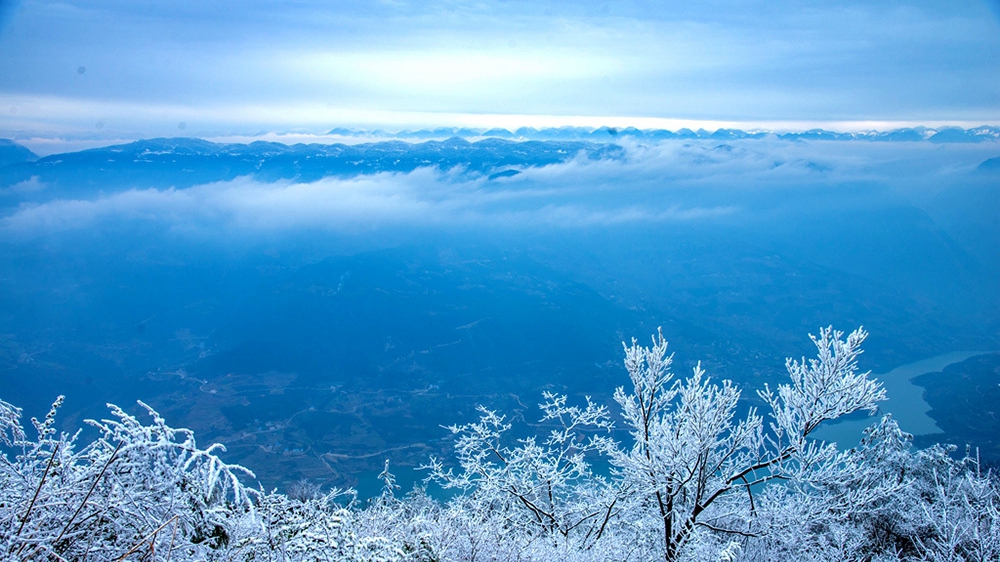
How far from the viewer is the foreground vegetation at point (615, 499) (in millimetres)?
3830

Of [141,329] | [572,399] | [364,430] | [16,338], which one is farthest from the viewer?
[141,329]

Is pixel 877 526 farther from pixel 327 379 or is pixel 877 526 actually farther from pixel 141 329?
pixel 141 329

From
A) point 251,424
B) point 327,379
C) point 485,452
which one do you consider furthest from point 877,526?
point 327,379

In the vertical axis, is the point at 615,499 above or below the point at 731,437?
below

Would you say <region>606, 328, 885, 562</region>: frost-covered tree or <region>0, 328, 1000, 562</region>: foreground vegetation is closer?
<region>0, 328, 1000, 562</region>: foreground vegetation

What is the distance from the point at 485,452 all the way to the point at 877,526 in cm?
812

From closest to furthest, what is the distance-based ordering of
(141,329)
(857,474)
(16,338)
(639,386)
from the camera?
(857,474), (639,386), (16,338), (141,329)

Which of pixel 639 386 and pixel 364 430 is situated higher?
pixel 639 386

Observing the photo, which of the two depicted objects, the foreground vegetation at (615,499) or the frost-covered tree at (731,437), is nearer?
the foreground vegetation at (615,499)

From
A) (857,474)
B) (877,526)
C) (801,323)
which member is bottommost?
(801,323)

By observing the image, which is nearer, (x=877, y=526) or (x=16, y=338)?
(x=877, y=526)

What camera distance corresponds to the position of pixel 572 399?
115500 millimetres

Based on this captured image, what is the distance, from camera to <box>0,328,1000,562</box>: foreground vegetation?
3.83 m

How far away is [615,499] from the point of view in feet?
29.9
